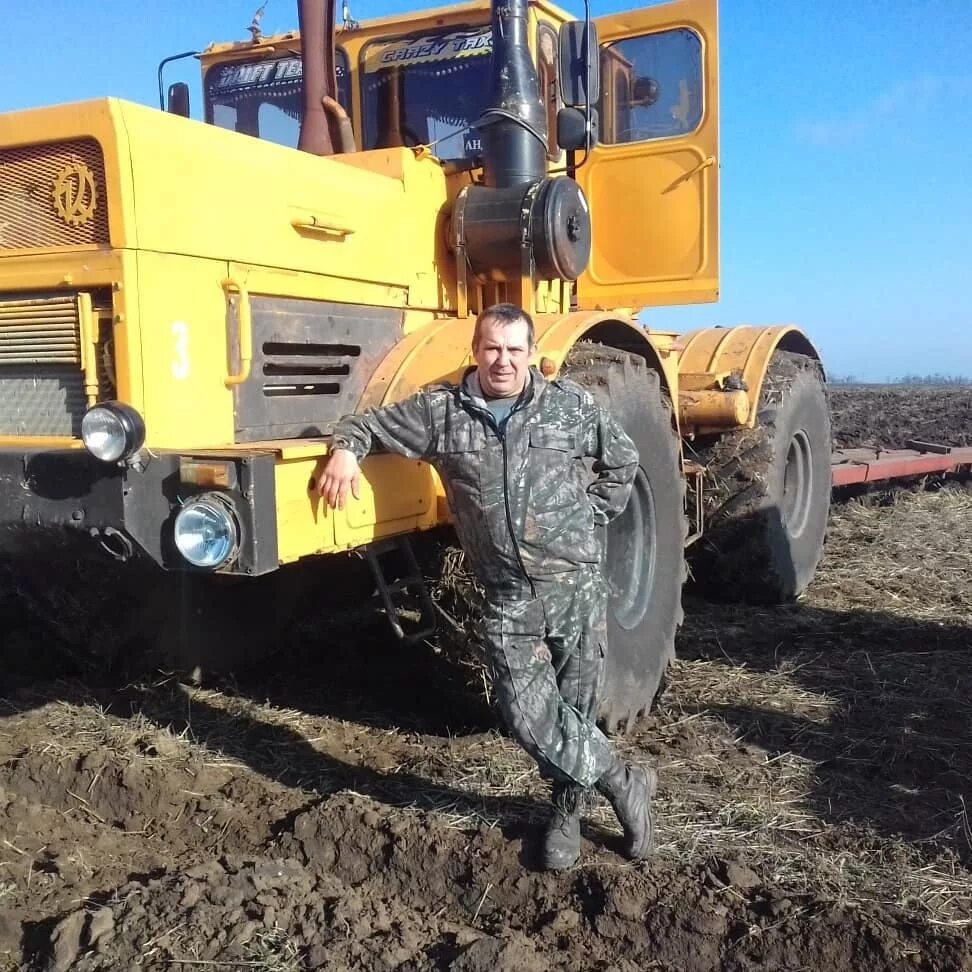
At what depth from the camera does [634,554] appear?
4.50 m

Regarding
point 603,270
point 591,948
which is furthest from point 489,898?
point 603,270

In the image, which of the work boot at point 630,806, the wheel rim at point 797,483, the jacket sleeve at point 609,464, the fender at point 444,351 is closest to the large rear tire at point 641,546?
the fender at point 444,351

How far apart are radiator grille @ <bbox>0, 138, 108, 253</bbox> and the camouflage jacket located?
2.99ft

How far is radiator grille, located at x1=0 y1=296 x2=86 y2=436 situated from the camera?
3.23 m

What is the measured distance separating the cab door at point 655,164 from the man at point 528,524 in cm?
229

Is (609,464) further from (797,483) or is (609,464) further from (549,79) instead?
(797,483)

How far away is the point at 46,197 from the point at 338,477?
119cm

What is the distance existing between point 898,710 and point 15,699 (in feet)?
11.9

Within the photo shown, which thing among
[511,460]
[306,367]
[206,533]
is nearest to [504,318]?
[511,460]

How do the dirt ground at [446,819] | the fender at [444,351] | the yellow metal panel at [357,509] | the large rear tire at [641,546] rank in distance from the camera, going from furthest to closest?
the large rear tire at [641,546] < the fender at [444,351] < the yellow metal panel at [357,509] < the dirt ground at [446,819]

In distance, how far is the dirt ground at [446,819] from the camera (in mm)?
2781

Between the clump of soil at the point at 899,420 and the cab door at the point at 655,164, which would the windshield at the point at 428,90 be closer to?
the cab door at the point at 655,164

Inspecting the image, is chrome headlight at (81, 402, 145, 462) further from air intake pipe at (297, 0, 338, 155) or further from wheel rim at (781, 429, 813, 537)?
wheel rim at (781, 429, 813, 537)

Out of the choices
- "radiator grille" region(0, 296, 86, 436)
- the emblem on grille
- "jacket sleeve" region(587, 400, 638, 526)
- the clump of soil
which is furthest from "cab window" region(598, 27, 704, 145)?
the clump of soil
